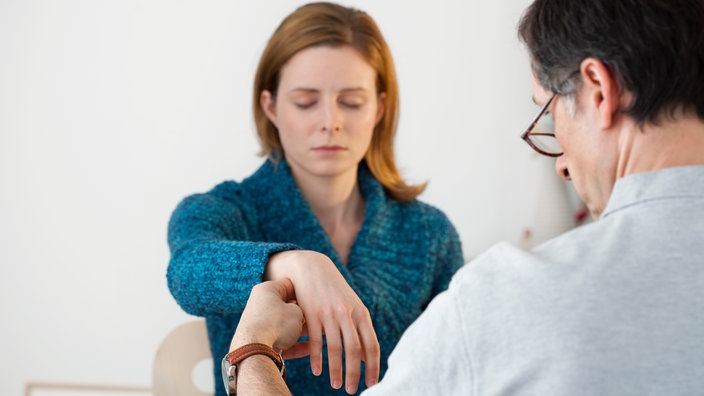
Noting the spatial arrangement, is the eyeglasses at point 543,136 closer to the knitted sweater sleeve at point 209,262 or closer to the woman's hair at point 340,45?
the knitted sweater sleeve at point 209,262

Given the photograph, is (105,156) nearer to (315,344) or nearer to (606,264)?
(315,344)

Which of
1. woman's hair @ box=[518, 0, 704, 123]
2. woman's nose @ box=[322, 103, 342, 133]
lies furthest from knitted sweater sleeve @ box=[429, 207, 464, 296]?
woman's hair @ box=[518, 0, 704, 123]

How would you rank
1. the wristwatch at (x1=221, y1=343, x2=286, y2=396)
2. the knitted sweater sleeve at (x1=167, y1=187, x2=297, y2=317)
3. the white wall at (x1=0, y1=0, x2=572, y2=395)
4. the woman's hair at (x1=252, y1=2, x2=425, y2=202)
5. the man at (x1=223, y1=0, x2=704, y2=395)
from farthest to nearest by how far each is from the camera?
the white wall at (x1=0, y1=0, x2=572, y2=395)
the woman's hair at (x1=252, y1=2, x2=425, y2=202)
the knitted sweater sleeve at (x1=167, y1=187, x2=297, y2=317)
the wristwatch at (x1=221, y1=343, x2=286, y2=396)
the man at (x1=223, y1=0, x2=704, y2=395)

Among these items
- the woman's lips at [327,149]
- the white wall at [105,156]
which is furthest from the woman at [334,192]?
the white wall at [105,156]

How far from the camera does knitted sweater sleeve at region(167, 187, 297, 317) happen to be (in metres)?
1.17

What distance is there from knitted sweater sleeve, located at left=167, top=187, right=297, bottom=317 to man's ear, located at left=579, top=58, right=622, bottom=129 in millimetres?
464

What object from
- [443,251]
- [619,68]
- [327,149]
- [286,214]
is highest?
[619,68]

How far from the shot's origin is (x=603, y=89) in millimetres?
858

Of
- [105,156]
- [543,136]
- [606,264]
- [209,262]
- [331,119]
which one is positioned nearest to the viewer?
[606,264]

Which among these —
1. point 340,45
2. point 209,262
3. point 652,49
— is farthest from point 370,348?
point 340,45

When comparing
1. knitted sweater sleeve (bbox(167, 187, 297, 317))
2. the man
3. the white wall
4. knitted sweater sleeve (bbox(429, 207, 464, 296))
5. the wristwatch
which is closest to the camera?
the man

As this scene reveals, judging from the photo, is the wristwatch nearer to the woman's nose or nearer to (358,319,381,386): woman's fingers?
(358,319,381,386): woman's fingers

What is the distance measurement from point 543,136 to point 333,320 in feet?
1.09

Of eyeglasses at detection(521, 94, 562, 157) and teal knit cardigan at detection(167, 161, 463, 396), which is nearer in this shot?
eyeglasses at detection(521, 94, 562, 157)
